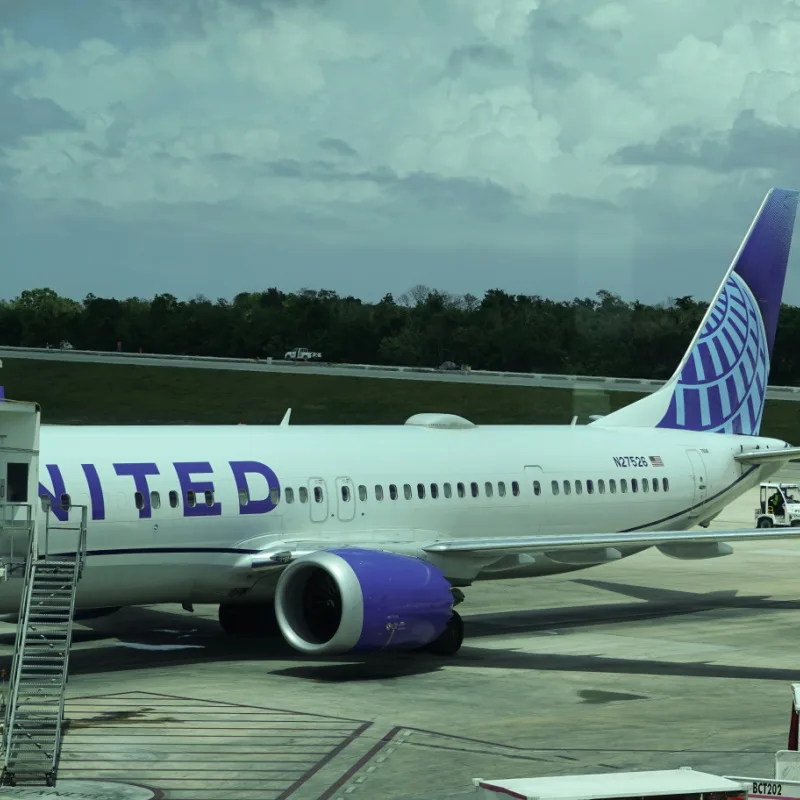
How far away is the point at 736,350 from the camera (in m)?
38.1

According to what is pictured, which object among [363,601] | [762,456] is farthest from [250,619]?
[762,456]

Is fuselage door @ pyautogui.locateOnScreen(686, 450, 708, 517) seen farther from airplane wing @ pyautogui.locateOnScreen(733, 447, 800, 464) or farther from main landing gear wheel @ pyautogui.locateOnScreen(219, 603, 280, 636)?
main landing gear wheel @ pyautogui.locateOnScreen(219, 603, 280, 636)

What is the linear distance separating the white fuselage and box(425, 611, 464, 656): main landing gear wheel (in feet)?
6.42

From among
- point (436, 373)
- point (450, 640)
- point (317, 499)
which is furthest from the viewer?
point (436, 373)

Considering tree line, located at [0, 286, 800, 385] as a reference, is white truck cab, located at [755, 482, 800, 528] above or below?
below

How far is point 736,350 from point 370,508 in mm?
13498

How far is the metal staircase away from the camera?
18.1 meters

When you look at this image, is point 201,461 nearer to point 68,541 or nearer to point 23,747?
point 68,541

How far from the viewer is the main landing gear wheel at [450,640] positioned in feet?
89.0

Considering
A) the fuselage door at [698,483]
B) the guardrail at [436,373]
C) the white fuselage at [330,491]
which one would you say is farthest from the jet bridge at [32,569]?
the guardrail at [436,373]

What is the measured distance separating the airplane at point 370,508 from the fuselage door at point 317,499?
30mm

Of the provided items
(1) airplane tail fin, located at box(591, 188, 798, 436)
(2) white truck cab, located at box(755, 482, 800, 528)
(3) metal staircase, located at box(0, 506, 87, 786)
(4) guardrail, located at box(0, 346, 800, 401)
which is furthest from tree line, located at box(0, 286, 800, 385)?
(3) metal staircase, located at box(0, 506, 87, 786)

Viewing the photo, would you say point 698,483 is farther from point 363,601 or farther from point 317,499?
point 363,601

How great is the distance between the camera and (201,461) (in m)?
26.9
